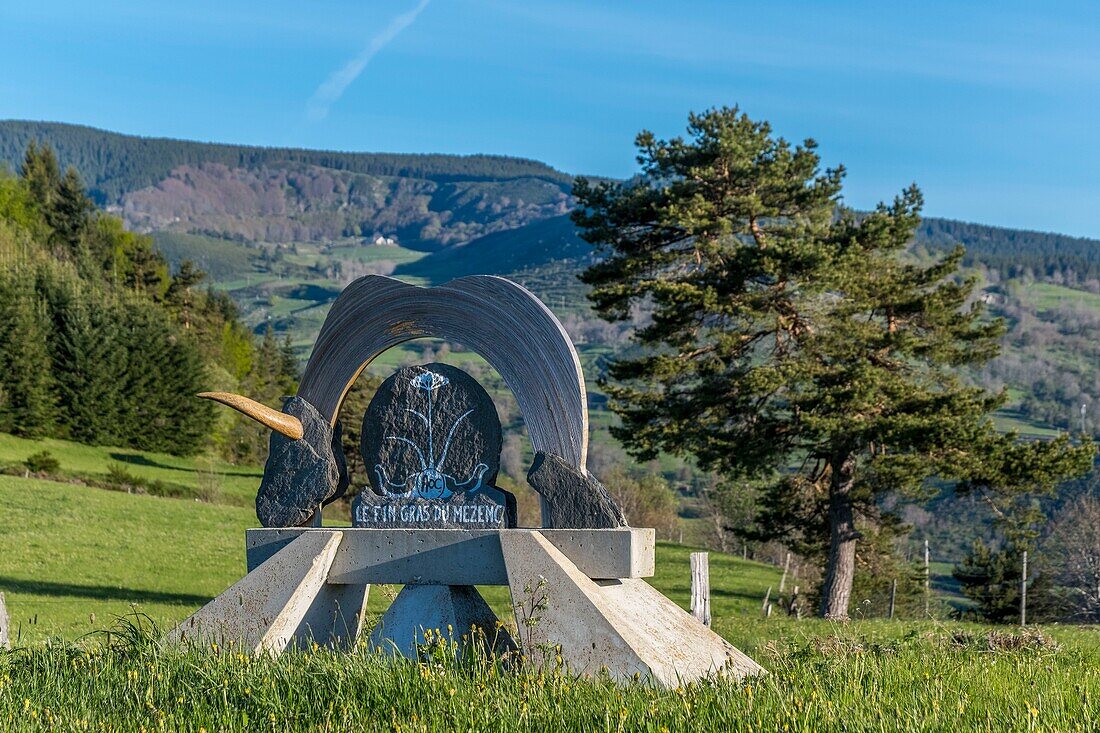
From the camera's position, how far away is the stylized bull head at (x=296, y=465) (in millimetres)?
11102

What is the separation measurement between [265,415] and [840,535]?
17.4m

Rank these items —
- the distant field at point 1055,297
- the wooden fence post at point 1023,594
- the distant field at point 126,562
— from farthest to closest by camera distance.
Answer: the distant field at point 1055,297
the wooden fence post at point 1023,594
the distant field at point 126,562

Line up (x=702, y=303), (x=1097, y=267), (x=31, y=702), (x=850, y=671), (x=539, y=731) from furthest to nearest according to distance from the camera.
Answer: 1. (x=1097, y=267)
2. (x=702, y=303)
3. (x=850, y=671)
4. (x=31, y=702)
5. (x=539, y=731)

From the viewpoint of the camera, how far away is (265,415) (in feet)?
36.0

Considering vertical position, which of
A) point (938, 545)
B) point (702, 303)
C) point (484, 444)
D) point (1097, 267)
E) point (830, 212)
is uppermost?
point (1097, 267)

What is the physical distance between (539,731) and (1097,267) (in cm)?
21519

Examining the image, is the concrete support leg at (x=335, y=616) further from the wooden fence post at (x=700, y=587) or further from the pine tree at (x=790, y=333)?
the pine tree at (x=790, y=333)

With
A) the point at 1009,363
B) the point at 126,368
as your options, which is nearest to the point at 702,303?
the point at 126,368

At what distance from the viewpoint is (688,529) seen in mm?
74250

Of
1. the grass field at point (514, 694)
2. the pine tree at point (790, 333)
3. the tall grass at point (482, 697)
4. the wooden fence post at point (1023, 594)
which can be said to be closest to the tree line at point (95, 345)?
the pine tree at point (790, 333)

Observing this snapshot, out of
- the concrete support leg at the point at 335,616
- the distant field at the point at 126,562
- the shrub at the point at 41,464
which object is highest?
the concrete support leg at the point at 335,616

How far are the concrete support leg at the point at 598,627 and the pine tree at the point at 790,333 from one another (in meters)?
13.3

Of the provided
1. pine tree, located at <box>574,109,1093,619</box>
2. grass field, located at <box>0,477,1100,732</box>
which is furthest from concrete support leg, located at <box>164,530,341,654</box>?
pine tree, located at <box>574,109,1093,619</box>

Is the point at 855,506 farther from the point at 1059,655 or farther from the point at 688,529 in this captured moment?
the point at 688,529
